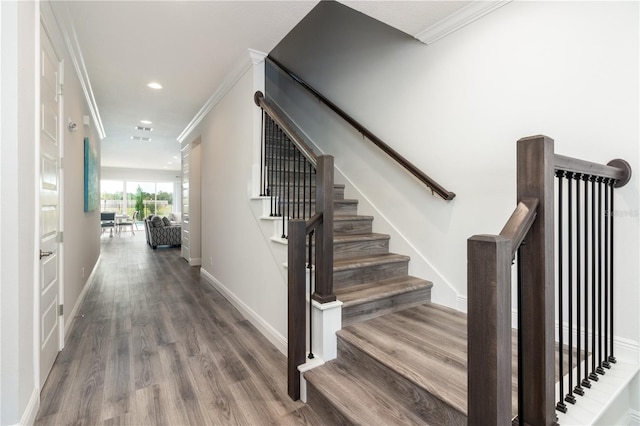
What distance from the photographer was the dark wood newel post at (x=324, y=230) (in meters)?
1.89

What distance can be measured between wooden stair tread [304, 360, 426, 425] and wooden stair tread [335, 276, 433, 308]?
1.34 feet

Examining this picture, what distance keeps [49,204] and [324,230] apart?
1879 millimetres

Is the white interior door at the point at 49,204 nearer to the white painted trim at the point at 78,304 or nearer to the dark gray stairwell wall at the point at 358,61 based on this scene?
the white painted trim at the point at 78,304

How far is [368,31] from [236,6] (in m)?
1.42

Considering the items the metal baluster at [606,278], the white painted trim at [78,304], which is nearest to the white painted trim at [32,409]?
the white painted trim at [78,304]

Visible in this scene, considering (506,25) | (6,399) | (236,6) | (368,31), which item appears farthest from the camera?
(368,31)

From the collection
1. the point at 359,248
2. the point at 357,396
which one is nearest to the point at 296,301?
the point at 357,396

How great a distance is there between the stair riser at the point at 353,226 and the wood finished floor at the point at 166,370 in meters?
1.17

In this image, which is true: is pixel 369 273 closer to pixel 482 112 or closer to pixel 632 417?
pixel 482 112

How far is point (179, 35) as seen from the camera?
258 centimetres

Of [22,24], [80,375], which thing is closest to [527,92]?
[22,24]

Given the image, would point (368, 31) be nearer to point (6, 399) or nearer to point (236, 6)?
point (236, 6)

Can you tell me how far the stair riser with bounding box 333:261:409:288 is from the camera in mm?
Answer: 2293

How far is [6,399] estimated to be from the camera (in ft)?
4.59
